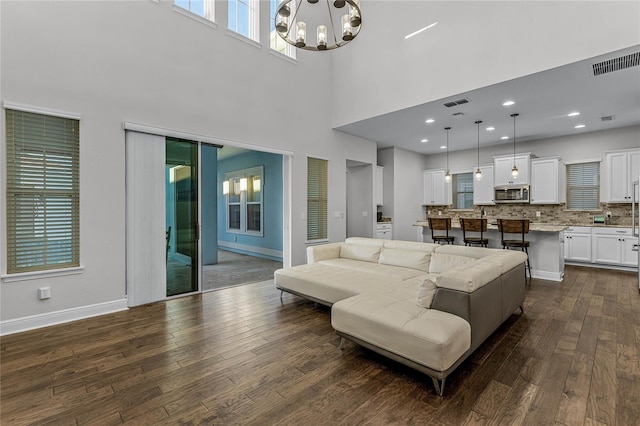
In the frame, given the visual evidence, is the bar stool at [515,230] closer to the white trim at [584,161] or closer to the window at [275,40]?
the white trim at [584,161]

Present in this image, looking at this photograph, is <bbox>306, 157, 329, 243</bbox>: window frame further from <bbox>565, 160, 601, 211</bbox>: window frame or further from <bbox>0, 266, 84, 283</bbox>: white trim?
<bbox>565, 160, 601, 211</bbox>: window frame

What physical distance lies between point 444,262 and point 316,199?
318cm

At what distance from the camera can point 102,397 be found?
6.72 ft

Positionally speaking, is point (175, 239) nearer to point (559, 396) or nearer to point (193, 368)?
point (193, 368)

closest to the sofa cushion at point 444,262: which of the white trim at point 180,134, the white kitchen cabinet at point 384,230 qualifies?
the white trim at point 180,134

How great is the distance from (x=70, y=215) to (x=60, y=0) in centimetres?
245

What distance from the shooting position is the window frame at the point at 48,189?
3123 millimetres

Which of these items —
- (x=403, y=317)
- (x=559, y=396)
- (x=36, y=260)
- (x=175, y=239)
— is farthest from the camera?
(x=175, y=239)

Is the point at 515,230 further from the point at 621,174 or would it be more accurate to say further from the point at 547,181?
the point at 621,174

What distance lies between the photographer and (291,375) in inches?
90.1

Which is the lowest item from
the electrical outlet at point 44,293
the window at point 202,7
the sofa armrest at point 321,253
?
the electrical outlet at point 44,293

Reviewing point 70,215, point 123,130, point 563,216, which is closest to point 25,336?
point 70,215

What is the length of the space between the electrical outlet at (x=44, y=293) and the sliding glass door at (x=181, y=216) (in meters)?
1.27

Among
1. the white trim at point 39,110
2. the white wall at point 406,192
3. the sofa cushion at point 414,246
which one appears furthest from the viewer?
the white wall at point 406,192
